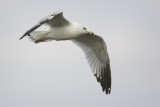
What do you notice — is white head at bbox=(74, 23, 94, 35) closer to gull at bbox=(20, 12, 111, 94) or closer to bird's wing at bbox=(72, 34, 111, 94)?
gull at bbox=(20, 12, 111, 94)

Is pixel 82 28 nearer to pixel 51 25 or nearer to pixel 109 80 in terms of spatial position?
pixel 51 25

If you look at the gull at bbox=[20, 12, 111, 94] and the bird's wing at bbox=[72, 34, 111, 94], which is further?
the bird's wing at bbox=[72, 34, 111, 94]

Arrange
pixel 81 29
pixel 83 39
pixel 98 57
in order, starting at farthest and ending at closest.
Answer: pixel 98 57
pixel 83 39
pixel 81 29

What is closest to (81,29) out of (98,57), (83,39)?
(83,39)

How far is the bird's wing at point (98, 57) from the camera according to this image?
35.3ft

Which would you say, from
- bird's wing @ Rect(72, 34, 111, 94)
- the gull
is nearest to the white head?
the gull

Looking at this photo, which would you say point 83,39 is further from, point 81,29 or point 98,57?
point 81,29

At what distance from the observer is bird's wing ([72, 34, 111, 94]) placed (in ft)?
35.3

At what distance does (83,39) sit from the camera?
1087cm

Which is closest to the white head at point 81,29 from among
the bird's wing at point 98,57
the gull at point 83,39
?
the gull at point 83,39

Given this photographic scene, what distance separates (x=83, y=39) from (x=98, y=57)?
597mm

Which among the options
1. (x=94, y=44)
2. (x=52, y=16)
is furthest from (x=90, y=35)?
(x=52, y=16)

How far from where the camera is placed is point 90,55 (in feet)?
36.5

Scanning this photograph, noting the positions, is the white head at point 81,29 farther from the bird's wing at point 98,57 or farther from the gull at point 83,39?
the bird's wing at point 98,57
